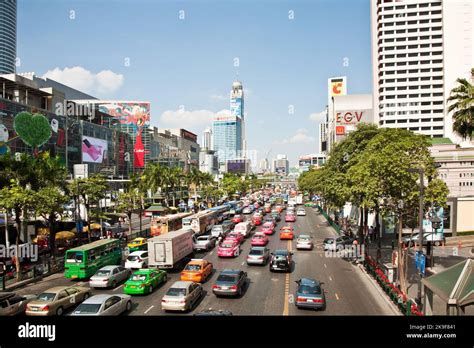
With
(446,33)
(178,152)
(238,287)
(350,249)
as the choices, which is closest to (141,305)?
(238,287)

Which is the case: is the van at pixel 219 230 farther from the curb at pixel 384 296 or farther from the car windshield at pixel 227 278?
the car windshield at pixel 227 278

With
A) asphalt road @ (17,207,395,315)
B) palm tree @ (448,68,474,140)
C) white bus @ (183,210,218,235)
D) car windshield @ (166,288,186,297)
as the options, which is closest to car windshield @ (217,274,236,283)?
asphalt road @ (17,207,395,315)

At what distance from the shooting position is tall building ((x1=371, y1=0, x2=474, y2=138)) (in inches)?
4678

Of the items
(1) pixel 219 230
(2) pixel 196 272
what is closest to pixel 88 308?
(2) pixel 196 272

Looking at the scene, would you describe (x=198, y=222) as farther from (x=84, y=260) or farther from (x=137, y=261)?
(x=84, y=260)

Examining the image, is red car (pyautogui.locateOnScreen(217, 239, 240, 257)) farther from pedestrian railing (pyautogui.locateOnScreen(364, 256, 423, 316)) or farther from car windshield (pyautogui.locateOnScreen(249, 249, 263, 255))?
pedestrian railing (pyautogui.locateOnScreen(364, 256, 423, 316))

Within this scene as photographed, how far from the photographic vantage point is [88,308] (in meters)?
15.2

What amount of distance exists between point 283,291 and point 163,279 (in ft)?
26.5

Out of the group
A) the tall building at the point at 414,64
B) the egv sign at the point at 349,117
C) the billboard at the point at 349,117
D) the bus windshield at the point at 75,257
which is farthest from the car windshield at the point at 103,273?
the egv sign at the point at 349,117

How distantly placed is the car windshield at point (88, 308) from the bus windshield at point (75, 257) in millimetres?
10379

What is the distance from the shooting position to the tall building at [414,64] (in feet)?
390

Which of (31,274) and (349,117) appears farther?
(349,117)
